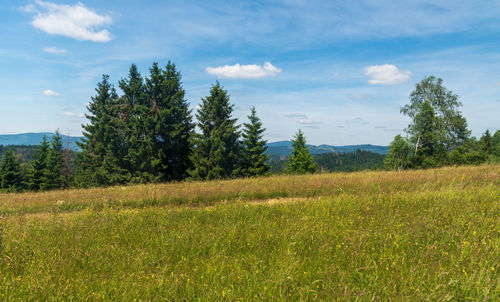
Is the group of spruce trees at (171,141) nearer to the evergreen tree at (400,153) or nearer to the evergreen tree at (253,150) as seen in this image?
the evergreen tree at (253,150)

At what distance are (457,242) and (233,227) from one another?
12.6ft

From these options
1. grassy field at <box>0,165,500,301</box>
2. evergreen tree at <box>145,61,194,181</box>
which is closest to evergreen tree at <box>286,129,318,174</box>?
evergreen tree at <box>145,61,194,181</box>

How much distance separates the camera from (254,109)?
113 feet

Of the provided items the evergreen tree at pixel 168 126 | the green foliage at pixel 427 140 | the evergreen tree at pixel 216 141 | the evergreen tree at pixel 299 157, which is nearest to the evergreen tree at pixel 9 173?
the evergreen tree at pixel 168 126

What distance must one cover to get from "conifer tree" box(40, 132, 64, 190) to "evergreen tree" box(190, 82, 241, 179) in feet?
96.9

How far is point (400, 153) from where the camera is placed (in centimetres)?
3688

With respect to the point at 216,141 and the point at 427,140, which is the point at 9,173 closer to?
the point at 216,141

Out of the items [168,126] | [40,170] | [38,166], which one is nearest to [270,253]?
[168,126]

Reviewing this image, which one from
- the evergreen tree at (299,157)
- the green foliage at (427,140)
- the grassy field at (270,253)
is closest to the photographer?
the grassy field at (270,253)

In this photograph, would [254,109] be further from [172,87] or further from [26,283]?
[26,283]

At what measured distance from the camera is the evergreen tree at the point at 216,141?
29.2 m

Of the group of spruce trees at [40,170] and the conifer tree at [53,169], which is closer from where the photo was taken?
the conifer tree at [53,169]

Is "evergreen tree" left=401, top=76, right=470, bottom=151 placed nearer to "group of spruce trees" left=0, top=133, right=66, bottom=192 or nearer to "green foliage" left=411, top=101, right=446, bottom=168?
"green foliage" left=411, top=101, right=446, bottom=168

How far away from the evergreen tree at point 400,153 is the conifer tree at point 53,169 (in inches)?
2023
